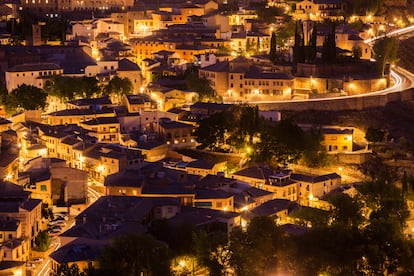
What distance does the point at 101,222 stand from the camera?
691 inches

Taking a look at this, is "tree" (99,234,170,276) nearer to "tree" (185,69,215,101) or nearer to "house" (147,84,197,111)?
"house" (147,84,197,111)

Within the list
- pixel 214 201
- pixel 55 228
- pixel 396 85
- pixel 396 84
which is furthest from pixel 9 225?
pixel 396 84

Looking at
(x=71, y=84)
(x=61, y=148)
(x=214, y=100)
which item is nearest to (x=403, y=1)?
(x=214, y=100)

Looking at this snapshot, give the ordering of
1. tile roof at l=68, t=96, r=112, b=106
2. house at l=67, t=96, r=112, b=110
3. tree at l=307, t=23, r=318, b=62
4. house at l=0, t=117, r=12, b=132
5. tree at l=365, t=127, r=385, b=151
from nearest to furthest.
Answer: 1. house at l=0, t=117, r=12, b=132
2. tree at l=365, t=127, r=385, b=151
3. house at l=67, t=96, r=112, b=110
4. tile roof at l=68, t=96, r=112, b=106
5. tree at l=307, t=23, r=318, b=62

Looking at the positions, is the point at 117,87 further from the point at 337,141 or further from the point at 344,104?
the point at 337,141

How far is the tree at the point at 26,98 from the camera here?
27.8 meters

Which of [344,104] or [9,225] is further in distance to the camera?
A: [344,104]

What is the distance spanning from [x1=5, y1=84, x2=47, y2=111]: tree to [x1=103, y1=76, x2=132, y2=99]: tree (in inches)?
84.8

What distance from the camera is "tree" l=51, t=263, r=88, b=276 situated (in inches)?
596

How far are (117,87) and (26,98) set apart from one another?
10.6 feet

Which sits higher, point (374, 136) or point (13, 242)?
point (374, 136)

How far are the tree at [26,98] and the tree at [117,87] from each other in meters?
2.15

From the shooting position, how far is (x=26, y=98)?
27.8m

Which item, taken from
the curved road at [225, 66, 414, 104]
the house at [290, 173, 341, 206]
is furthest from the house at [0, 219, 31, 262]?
the curved road at [225, 66, 414, 104]
